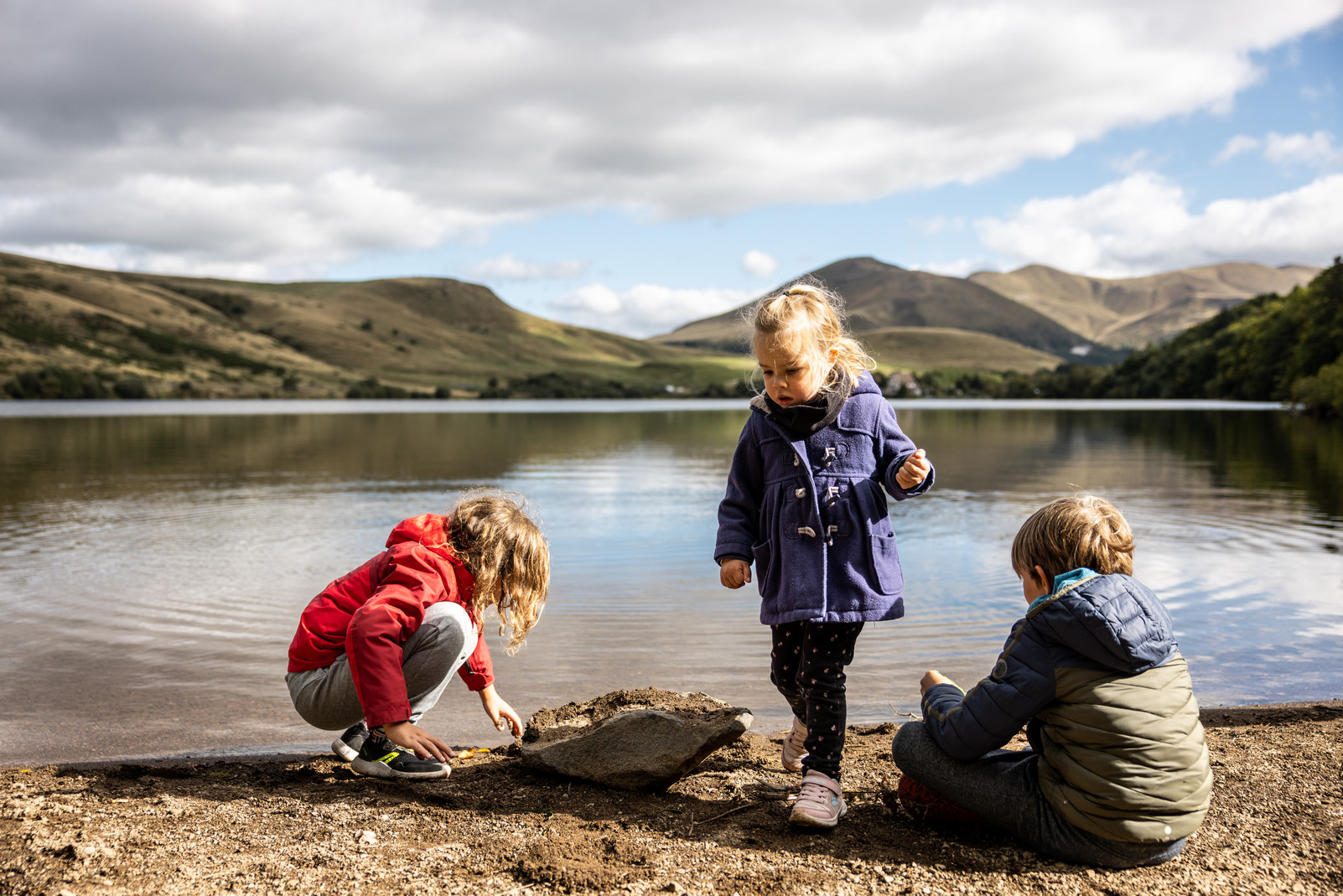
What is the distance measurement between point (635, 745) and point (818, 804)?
3.06 feet

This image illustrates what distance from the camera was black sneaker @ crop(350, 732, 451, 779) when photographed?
13.2 ft

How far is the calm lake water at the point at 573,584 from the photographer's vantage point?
5723 millimetres

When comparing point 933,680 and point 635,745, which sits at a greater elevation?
point 933,680

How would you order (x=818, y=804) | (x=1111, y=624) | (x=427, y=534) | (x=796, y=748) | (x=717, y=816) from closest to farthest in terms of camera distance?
(x=1111, y=624) → (x=818, y=804) → (x=717, y=816) → (x=427, y=534) → (x=796, y=748)

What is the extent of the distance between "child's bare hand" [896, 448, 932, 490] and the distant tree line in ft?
196

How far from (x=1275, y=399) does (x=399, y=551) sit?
339ft

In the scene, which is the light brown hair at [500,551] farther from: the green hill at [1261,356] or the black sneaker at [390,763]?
the green hill at [1261,356]

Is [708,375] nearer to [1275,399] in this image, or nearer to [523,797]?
[1275,399]

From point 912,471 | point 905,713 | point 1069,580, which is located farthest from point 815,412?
point 905,713

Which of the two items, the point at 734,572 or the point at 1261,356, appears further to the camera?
the point at 1261,356

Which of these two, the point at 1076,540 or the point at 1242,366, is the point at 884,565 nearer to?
the point at 1076,540

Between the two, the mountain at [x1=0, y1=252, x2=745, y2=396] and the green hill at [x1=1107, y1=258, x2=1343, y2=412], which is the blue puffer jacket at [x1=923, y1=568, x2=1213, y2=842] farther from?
the mountain at [x1=0, y1=252, x2=745, y2=396]

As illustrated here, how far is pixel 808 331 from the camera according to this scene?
153 inches

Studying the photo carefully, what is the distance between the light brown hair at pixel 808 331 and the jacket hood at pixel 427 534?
1.65m
